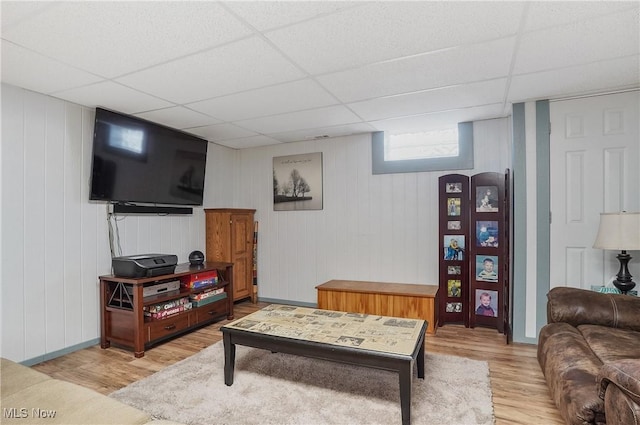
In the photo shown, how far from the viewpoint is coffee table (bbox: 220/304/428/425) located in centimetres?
199

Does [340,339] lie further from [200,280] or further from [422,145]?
[422,145]

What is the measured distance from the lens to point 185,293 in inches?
140

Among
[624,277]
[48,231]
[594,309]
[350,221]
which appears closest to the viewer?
[594,309]

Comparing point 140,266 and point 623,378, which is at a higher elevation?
point 140,266

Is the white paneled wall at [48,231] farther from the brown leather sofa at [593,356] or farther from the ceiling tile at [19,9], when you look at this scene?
the brown leather sofa at [593,356]

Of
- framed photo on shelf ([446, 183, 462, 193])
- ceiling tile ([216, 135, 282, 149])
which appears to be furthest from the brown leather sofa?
ceiling tile ([216, 135, 282, 149])

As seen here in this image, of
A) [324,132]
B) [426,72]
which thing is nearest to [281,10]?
[426,72]

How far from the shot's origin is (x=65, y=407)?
137 centimetres

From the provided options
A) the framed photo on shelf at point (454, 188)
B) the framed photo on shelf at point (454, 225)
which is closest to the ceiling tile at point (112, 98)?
the framed photo on shelf at point (454, 188)

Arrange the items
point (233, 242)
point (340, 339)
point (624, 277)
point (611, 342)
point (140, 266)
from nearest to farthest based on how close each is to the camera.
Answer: point (611, 342) → point (340, 339) → point (624, 277) → point (140, 266) → point (233, 242)

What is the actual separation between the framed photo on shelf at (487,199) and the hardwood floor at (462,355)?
52.2 inches

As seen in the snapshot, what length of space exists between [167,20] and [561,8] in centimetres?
211

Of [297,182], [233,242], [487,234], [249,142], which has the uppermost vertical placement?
[249,142]

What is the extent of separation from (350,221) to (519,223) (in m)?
1.97
